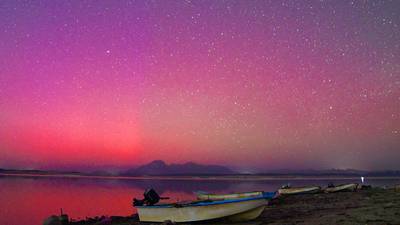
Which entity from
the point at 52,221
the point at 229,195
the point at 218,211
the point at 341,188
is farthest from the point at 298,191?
the point at 52,221

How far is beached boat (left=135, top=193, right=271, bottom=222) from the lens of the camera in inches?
725

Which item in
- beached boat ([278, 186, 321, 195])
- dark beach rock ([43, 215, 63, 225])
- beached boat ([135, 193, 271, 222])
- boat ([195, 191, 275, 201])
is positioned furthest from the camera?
beached boat ([278, 186, 321, 195])

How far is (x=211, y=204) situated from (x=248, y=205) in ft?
5.88

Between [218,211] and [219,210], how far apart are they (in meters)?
0.08

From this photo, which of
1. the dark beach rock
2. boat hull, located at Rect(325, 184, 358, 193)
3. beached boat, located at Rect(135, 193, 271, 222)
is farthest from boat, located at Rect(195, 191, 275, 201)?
the dark beach rock

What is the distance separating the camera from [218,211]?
61.5ft

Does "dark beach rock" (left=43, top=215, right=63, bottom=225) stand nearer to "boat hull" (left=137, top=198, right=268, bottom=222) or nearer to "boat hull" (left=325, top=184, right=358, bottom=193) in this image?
"boat hull" (left=137, top=198, right=268, bottom=222)

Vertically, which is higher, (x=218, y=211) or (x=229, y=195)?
(x=218, y=211)

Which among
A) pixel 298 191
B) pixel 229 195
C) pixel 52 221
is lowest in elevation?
pixel 298 191

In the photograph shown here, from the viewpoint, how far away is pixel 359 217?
15664 mm

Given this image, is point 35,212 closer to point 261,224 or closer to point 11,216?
point 11,216

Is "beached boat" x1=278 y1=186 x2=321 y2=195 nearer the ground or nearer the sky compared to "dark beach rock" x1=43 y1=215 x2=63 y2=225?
nearer the ground

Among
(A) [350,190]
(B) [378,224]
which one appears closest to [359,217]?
(B) [378,224]

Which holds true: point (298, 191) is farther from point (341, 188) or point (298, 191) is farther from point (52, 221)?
point (52, 221)
